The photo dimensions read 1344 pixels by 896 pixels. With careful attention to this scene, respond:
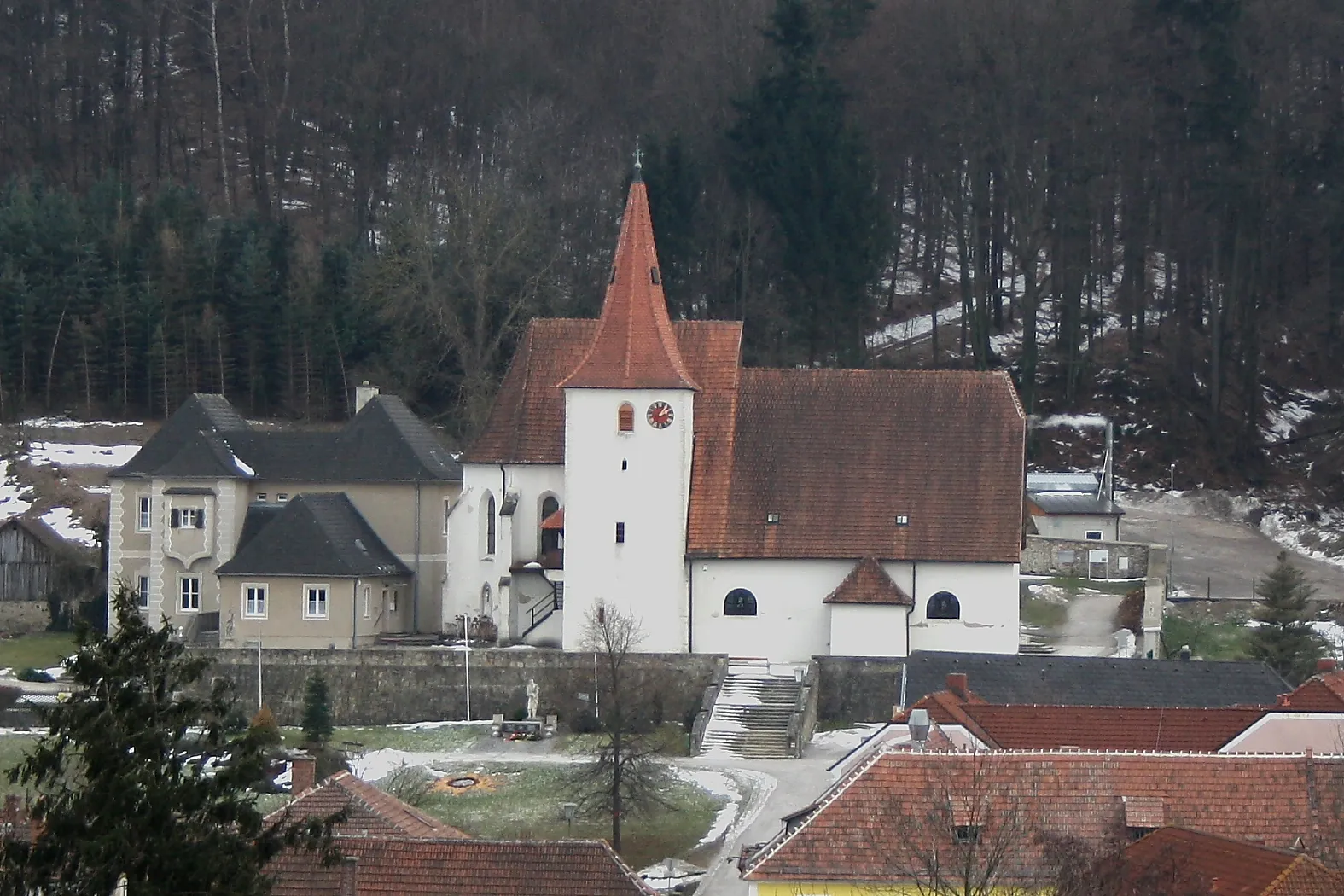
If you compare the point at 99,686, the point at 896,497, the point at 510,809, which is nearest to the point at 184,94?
the point at 896,497

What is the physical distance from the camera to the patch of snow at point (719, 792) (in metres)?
42.3

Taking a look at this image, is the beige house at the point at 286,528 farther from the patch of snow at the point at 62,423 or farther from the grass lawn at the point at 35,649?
the patch of snow at the point at 62,423

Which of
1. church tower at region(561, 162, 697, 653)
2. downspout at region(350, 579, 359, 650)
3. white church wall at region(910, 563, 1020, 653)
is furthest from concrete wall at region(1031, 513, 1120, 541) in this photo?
downspout at region(350, 579, 359, 650)

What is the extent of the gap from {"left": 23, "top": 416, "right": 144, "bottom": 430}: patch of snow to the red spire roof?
2294 cm

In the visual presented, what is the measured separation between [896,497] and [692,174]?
2391 centimetres

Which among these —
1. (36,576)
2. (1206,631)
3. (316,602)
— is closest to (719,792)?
(316,602)

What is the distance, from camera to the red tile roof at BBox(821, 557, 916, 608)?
172 feet

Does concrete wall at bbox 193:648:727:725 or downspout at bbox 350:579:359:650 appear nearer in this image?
concrete wall at bbox 193:648:727:725

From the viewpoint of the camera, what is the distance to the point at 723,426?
2144 inches

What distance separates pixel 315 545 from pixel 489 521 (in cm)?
354

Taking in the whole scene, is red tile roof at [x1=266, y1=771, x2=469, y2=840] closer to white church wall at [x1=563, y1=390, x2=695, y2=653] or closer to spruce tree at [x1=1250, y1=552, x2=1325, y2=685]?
white church wall at [x1=563, y1=390, x2=695, y2=653]

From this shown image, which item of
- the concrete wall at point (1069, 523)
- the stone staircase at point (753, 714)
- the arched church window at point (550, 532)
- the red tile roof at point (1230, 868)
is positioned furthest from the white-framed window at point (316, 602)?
the red tile roof at point (1230, 868)

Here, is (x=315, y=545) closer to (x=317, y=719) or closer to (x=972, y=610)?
(x=317, y=719)

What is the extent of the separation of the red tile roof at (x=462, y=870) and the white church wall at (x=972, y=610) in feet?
72.1
